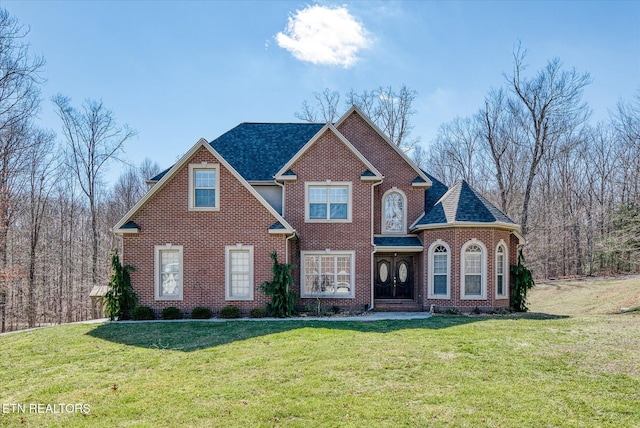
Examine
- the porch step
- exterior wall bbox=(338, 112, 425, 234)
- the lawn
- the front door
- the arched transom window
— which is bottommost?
the porch step

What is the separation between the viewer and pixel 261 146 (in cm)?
1883

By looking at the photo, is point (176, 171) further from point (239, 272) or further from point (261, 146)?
point (261, 146)

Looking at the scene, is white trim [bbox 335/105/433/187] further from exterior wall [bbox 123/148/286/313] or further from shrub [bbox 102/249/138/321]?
shrub [bbox 102/249/138/321]

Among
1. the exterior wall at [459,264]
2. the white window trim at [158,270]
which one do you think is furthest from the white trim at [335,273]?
the white window trim at [158,270]

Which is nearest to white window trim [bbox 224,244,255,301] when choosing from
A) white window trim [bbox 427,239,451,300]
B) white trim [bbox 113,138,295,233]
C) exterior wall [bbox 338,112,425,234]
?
white trim [bbox 113,138,295,233]

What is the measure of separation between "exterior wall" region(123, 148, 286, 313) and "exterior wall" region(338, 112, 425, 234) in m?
5.46

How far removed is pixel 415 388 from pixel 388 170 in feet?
39.2

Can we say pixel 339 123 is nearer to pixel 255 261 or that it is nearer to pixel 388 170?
pixel 388 170

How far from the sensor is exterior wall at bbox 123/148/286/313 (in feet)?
47.4

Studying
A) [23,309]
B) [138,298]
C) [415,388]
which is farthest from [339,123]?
[23,309]

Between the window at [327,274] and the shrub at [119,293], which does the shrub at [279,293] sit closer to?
the window at [327,274]

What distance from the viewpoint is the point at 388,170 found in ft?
57.3

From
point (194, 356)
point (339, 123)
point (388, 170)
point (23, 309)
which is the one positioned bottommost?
point (23, 309)

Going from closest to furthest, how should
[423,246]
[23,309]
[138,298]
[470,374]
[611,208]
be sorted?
[470,374], [138,298], [423,246], [23,309], [611,208]
